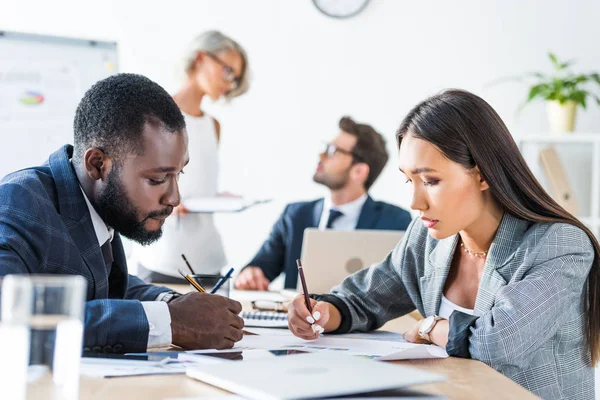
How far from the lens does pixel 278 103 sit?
178 inches

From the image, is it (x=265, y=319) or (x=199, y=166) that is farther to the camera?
(x=199, y=166)

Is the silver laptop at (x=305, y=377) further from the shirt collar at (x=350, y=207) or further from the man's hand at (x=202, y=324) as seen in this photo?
the shirt collar at (x=350, y=207)

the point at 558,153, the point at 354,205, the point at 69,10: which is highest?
the point at 69,10

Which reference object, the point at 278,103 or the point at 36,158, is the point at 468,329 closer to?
the point at 36,158

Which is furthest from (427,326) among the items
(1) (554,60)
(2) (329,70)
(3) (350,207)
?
(2) (329,70)

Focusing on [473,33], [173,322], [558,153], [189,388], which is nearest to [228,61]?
[473,33]

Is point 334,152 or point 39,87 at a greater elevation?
point 39,87

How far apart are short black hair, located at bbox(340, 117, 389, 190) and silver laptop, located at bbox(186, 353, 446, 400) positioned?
2543 millimetres

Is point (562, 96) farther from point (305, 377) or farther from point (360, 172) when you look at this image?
point (305, 377)

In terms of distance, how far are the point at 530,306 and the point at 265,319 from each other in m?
0.69

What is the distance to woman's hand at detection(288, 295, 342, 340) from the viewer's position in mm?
1604

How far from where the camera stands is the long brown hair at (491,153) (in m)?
1.61

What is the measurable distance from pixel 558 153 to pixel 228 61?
6.29 ft

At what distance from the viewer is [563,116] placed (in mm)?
4148
